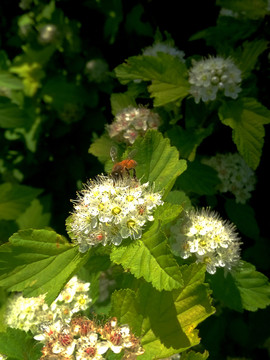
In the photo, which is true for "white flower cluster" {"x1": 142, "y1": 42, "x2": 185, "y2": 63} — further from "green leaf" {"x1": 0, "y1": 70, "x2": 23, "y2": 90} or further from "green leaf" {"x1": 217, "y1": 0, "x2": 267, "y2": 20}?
"green leaf" {"x1": 0, "y1": 70, "x2": 23, "y2": 90}

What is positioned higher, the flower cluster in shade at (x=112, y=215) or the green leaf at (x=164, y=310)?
the flower cluster in shade at (x=112, y=215)

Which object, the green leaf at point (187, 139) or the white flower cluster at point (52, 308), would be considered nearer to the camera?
the white flower cluster at point (52, 308)

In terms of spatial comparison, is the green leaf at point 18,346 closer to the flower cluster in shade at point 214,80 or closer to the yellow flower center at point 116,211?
the yellow flower center at point 116,211

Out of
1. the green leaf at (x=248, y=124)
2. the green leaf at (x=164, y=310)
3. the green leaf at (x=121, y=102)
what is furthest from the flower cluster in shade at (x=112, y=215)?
the green leaf at (x=121, y=102)

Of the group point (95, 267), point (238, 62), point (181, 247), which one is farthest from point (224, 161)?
point (95, 267)

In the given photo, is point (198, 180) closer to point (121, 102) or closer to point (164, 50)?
point (121, 102)

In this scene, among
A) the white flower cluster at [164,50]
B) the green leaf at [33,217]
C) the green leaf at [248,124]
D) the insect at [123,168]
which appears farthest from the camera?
the green leaf at [33,217]

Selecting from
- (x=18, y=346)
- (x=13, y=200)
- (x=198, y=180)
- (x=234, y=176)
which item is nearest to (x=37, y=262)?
(x=18, y=346)

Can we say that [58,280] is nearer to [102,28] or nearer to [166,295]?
[166,295]
